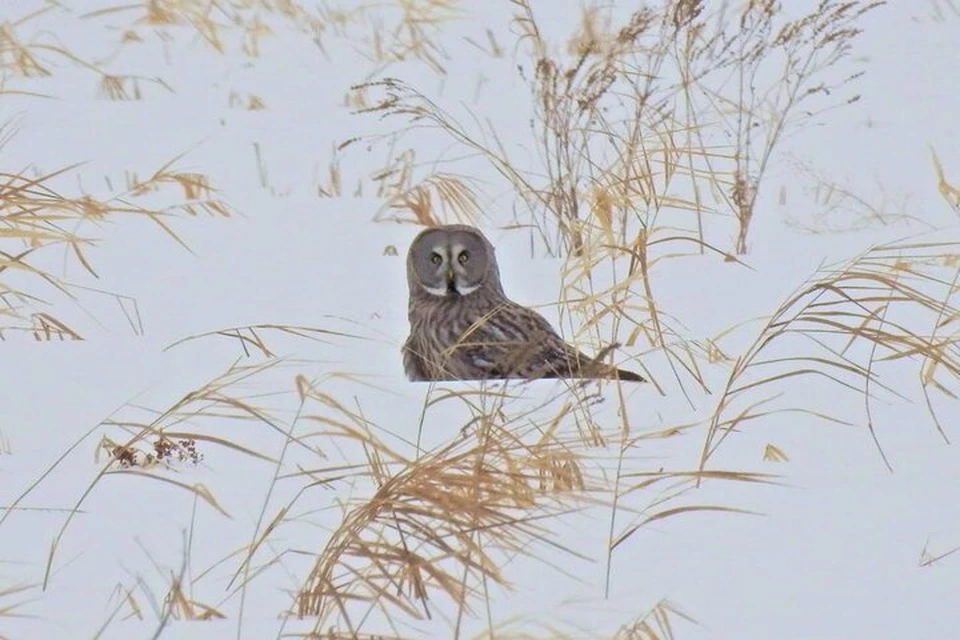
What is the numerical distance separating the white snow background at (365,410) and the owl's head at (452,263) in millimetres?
198

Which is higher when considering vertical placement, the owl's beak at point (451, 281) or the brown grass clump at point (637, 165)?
the brown grass clump at point (637, 165)

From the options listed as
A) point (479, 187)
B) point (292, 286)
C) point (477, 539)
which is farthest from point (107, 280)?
point (477, 539)

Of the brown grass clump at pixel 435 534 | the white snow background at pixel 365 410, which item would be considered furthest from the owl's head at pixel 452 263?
the brown grass clump at pixel 435 534

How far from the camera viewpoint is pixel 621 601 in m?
2.93

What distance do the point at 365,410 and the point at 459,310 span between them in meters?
1.38

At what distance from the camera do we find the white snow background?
9.70 feet

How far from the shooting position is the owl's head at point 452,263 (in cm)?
541

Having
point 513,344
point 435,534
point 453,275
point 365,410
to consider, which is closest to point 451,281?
point 453,275

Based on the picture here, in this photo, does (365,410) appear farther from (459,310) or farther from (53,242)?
(53,242)

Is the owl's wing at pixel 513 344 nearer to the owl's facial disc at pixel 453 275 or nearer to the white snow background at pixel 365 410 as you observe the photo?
the white snow background at pixel 365 410

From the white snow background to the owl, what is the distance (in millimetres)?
122

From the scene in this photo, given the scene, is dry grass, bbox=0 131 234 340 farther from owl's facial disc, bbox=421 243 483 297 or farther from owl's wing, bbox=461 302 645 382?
owl's wing, bbox=461 302 645 382

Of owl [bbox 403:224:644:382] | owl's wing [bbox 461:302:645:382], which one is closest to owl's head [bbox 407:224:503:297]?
owl [bbox 403:224:644:382]

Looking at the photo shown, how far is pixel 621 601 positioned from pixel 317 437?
3.26 feet
